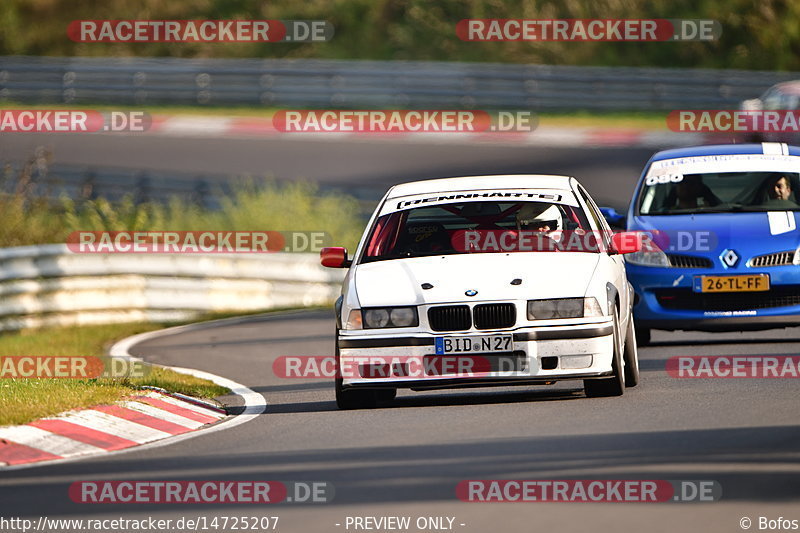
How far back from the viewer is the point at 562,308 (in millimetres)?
10867

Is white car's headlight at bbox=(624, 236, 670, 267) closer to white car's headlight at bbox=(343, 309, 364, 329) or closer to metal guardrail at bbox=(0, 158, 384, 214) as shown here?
white car's headlight at bbox=(343, 309, 364, 329)

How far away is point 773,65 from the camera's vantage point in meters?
44.1

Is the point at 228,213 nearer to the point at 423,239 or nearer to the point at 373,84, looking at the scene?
the point at 423,239

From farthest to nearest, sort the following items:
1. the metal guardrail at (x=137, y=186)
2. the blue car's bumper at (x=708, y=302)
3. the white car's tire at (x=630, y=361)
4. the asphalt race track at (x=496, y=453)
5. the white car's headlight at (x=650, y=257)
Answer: the metal guardrail at (x=137, y=186) → the white car's headlight at (x=650, y=257) → the blue car's bumper at (x=708, y=302) → the white car's tire at (x=630, y=361) → the asphalt race track at (x=496, y=453)

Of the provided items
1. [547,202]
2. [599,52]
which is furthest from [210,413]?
[599,52]

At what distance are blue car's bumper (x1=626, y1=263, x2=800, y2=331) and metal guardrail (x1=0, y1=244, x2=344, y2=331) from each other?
318 inches

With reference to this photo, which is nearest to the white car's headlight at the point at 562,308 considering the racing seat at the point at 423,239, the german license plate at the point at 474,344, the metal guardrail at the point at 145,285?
the german license plate at the point at 474,344

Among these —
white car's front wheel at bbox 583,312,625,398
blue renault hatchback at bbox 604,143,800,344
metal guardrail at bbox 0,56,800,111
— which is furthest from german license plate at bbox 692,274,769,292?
metal guardrail at bbox 0,56,800,111

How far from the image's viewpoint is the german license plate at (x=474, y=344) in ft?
35.4

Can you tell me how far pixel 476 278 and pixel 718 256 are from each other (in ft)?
12.1

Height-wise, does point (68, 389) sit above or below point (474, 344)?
below

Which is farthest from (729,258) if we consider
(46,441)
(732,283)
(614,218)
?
(46,441)

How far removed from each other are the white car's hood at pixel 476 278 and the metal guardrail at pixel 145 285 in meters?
9.35

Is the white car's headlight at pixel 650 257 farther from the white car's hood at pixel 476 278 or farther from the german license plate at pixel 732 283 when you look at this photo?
the white car's hood at pixel 476 278
